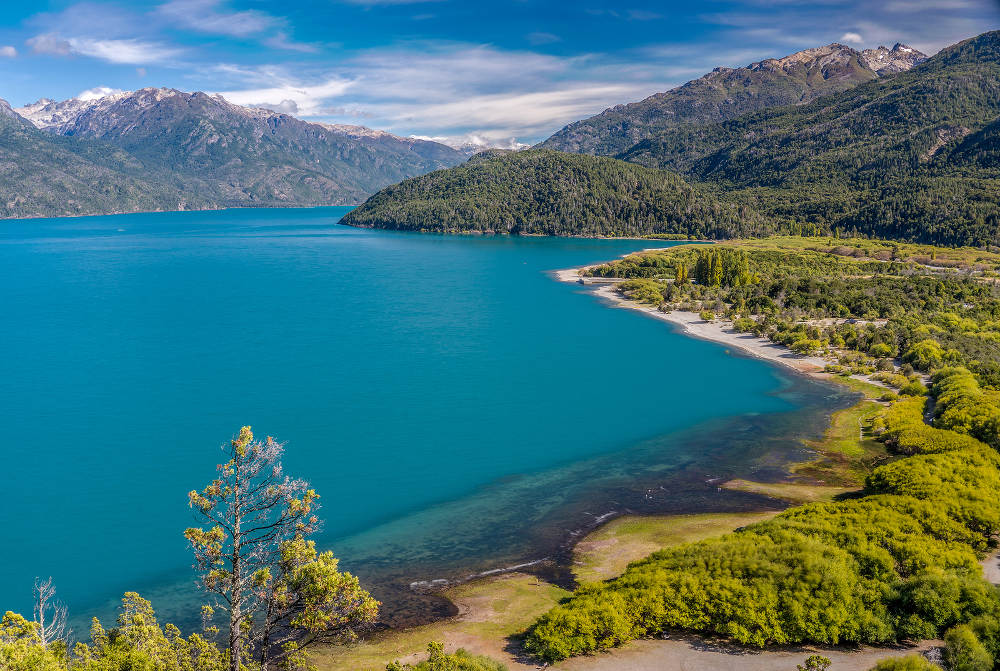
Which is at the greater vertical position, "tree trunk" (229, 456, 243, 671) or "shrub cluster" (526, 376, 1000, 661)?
"tree trunk" (229, 456, 243, 671)

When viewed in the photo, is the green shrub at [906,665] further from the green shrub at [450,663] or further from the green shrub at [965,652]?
the green shrub at [450,663]

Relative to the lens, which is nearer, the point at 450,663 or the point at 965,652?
the point at 450,663

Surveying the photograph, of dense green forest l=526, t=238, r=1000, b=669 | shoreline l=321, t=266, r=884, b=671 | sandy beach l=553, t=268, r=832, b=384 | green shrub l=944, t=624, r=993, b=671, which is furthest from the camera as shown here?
sandy beach l=553, t=268, r=832, b=384

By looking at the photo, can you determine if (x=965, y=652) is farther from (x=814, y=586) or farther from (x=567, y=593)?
(x=567, y=593)

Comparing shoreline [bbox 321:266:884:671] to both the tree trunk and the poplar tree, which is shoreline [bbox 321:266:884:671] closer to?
the tree trunk

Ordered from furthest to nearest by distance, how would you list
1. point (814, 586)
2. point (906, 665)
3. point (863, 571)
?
point (863, 571) < point (814, 586) < point (906, 665)

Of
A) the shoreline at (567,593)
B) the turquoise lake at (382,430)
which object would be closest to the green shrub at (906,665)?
the shoreline at (567,593)

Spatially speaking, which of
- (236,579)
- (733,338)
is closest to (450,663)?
(236,579)

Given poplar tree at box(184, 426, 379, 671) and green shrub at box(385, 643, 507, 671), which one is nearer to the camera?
poplar tree at box(184, 426, 379, 671)

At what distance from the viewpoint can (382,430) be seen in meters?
70.7

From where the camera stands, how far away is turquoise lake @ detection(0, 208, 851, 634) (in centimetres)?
4628

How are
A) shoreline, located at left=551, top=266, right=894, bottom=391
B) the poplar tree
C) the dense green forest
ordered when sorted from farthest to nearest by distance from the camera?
shoreline, located at left=551, top=266, right=894, bottom=391, the dense green forest, the poplar tree

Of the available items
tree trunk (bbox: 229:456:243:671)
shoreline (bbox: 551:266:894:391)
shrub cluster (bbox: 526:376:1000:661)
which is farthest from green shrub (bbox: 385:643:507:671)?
shoreline (bbox: 551:266:894:391)

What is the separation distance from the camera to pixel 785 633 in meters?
32.0
